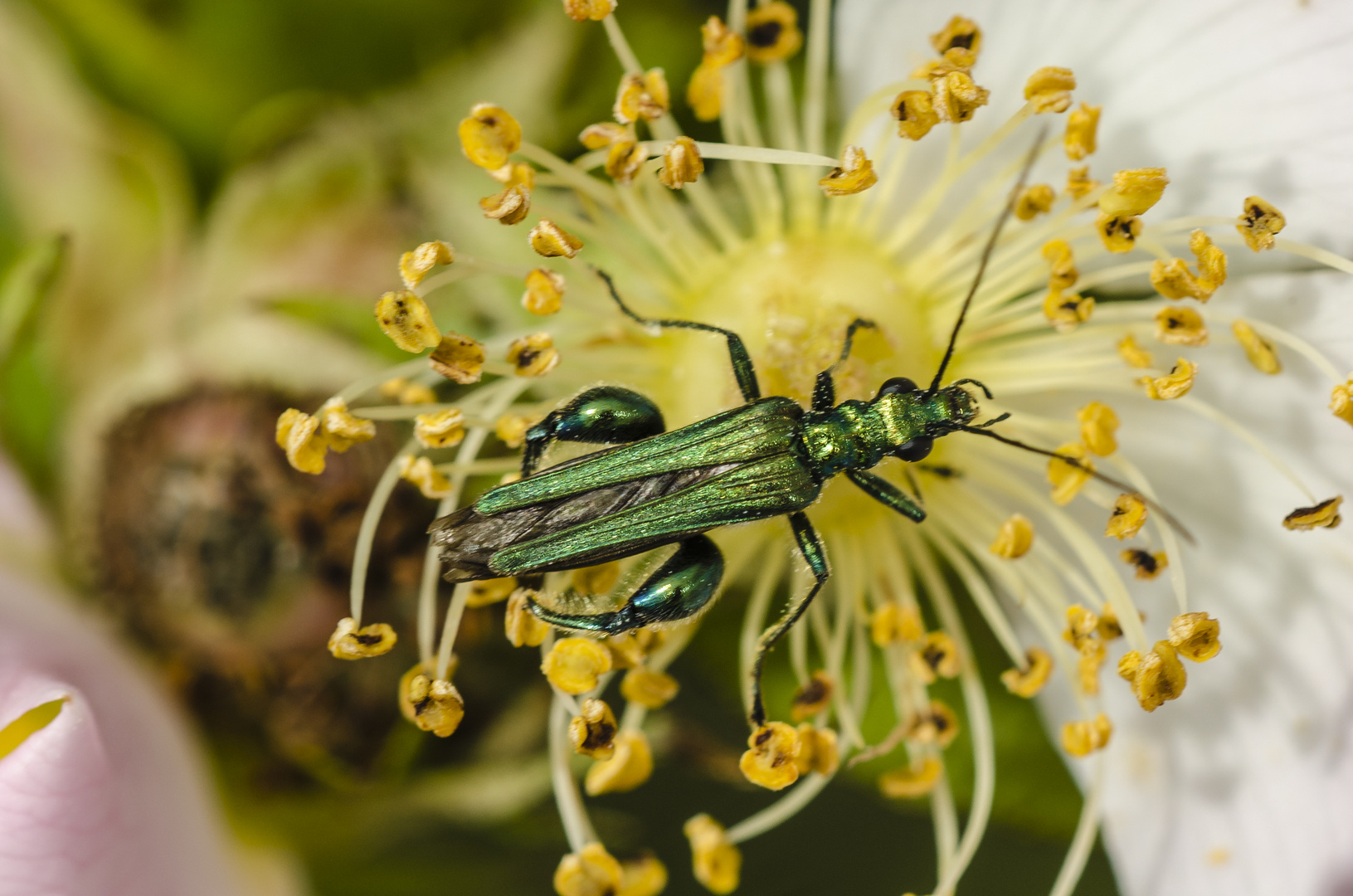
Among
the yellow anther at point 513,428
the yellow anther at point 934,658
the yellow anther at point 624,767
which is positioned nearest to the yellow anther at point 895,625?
the yellow anther at point 934,658

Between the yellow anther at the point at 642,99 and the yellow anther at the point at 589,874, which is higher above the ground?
the yellow anther at the point at 642,99

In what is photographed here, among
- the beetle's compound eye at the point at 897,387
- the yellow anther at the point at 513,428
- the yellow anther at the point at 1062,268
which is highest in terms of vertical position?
the yellow anther at the point at 1062,268

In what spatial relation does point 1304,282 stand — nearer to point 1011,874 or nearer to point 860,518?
point 860,518

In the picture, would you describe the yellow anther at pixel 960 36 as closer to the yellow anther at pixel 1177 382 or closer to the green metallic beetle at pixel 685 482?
the green metallic beetle at pixel 685 482

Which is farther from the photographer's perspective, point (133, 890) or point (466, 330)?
point (466, 330)

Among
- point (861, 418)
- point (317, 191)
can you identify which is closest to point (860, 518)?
point (861, 418)
